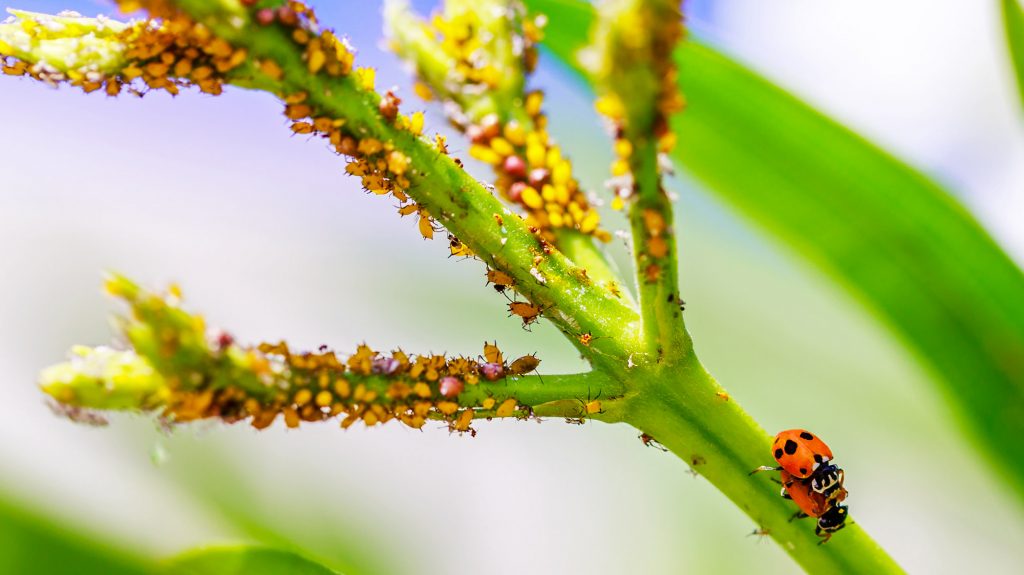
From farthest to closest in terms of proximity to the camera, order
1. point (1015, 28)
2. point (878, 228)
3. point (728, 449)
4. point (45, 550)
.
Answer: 1. point (878, 228)
2. point (1015, 28)
3. point (728, 449)
4. point (45, 550)

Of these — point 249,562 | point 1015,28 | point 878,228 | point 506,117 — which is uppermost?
point 1015,28

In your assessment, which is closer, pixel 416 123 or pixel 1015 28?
pixel 416 123

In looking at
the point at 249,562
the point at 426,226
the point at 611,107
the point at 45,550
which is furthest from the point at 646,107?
the point at 249,562

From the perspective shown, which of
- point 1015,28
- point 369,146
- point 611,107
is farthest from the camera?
point 1015,28

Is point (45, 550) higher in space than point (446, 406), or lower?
lower

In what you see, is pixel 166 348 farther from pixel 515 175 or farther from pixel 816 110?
pixel 816 110

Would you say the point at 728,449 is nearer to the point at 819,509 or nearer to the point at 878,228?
the point at 819,509

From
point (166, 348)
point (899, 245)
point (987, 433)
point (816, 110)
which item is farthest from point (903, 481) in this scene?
point (166, 348)

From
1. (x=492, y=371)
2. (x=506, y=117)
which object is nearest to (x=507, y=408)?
(x=492, y=371)
